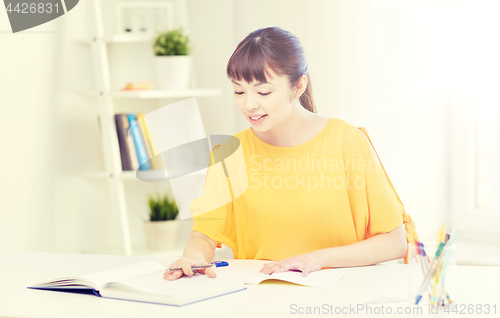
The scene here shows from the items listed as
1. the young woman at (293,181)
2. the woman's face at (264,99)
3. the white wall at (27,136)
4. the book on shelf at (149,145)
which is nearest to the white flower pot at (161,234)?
the book on shelf at (149,145)

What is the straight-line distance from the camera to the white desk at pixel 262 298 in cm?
91

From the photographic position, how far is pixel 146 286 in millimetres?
1008

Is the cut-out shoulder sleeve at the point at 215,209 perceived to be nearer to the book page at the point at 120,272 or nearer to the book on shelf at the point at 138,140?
the book page at the point at 120,272

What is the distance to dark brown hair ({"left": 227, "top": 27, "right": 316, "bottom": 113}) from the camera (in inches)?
54.1

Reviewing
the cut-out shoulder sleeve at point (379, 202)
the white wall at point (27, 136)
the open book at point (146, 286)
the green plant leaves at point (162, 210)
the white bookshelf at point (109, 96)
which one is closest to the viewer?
the open book at point (146, 286)

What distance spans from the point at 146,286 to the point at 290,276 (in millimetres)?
294

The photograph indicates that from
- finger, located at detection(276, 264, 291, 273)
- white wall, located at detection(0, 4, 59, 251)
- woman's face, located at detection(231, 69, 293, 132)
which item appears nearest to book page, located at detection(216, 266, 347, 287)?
finger, located at detection(276, 264, 291, 273)

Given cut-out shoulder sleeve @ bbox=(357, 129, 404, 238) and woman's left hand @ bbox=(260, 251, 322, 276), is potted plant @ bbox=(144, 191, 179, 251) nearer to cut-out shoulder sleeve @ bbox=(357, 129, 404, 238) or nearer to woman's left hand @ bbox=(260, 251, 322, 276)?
Result: cut-out shoulder sleeve @ bbox=(357, 129, 404, 238)

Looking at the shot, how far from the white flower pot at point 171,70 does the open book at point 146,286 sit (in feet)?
4.39

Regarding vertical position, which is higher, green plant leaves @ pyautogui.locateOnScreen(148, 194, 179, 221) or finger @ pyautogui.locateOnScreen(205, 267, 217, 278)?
finger @ pyautogui.locateOnScreen(205, 267, 217, 278)

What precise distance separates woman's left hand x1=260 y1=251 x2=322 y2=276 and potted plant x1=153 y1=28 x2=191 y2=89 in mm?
1365

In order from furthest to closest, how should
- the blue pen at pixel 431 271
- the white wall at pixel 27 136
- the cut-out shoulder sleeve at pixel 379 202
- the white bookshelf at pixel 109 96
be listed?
the white bookshelf at pixel 109 96 < the white wall at pixel 27 136 < the cut-out shoulder sleeve at pixel 379 202 < the blue pen at pixel 431 271

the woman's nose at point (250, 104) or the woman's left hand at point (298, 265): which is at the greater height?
the woman's nose at point (250, 104)

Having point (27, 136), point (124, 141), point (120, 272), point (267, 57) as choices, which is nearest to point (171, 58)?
point (124, 141)
